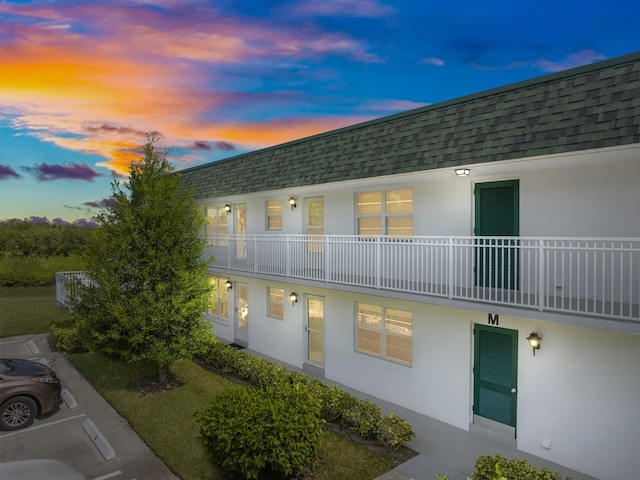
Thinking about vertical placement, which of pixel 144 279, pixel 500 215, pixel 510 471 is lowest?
pixel 510 471

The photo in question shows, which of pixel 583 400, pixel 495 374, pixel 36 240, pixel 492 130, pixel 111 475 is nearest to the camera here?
pixel 111 475

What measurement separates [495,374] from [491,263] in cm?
247

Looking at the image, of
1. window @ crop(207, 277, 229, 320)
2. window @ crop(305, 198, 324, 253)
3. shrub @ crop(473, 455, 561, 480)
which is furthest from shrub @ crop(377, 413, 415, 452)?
window @ crop(207, 277, 229, 320)

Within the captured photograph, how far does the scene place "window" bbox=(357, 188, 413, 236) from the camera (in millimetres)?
10562

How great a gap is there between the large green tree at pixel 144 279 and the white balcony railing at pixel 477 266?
1.48 metres

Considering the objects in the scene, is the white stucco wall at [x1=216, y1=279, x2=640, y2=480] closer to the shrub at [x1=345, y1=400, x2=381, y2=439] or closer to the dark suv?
the shrub at [x1=345, y1=400, x2=381, y2=439]

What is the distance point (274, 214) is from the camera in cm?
1473

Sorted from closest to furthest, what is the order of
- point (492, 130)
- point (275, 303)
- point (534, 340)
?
point (534, 340) → point (492, 130) → point (275, 303)

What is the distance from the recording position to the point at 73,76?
13.7m

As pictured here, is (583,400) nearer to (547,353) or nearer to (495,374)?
(547,353)

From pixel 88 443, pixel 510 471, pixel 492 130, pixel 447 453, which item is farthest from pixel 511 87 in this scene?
pixel 88 443

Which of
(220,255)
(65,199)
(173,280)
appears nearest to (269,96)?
(220,255)

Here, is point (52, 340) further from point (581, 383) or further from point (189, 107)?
point (581, 383)

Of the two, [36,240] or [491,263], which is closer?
[491,263]
